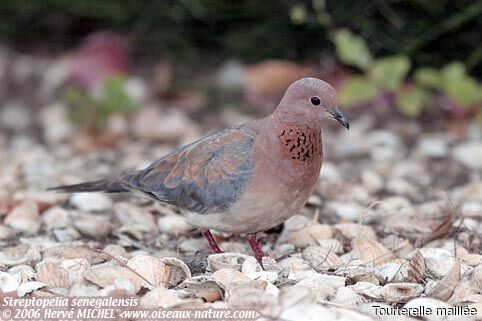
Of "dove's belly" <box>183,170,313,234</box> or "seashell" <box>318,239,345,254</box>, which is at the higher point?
"dove's belly" <box>183,170,313,234</box>

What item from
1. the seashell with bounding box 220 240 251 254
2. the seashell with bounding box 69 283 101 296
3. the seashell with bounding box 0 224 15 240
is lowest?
the seashell with bounding box 0 224 15 240

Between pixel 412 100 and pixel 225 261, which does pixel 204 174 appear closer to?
pixel 225 261

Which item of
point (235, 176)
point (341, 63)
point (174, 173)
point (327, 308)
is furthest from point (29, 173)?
point (327, 308)

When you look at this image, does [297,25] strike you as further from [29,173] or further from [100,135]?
[29,173]

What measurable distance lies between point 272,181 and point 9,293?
3.51 ft

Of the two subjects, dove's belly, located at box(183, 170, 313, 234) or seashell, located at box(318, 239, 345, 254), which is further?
seashell, located at box(318, 239, 345, 254)

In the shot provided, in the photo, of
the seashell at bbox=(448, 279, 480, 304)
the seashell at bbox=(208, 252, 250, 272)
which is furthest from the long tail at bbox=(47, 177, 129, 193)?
the seashell at bbox=(448, 279, 480, 304)

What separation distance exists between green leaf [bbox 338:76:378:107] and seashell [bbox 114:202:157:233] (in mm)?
1494

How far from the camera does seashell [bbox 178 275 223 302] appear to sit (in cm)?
292

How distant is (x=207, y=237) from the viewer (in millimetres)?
3752

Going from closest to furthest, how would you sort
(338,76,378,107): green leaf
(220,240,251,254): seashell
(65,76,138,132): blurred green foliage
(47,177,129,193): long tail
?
(220,240,251,254): seashell < (47,177,129,193): long tail < (338,76,378,107): green leaf < (65,76,138,132): blurred green foliage

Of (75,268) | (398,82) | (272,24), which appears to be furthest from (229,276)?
(272,24)

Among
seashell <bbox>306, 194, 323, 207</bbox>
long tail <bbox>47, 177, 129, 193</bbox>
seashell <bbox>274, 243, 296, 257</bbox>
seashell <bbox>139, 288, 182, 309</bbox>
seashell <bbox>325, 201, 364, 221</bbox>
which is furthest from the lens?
seashell <bbox>306, 194, 323, 207</bbox>

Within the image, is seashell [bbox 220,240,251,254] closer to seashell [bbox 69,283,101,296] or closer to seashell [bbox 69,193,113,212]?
seashell [bbox 69,193,113,212]
